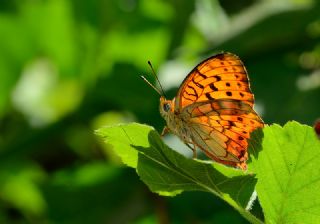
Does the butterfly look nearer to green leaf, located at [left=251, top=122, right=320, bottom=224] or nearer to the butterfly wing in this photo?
the butterfly wing

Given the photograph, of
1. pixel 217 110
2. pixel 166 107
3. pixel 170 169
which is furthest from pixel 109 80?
pixel 170 169

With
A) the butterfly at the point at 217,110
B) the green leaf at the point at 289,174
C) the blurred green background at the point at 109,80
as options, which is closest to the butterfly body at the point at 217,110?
the butterfly at the point at 217,110

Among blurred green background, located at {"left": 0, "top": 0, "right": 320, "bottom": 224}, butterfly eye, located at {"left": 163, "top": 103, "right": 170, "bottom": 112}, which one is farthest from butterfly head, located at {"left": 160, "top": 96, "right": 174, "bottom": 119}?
blurred green background, located at {"left": 0, "top": 0, "right": 320, "bottom": 224}

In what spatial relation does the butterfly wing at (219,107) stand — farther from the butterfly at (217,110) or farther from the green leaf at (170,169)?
the green leaf at (170,169)

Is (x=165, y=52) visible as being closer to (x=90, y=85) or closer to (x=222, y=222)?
(x=90, y=85)

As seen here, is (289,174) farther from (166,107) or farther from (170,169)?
(166,107)

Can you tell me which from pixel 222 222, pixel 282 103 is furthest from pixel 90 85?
pixel 222 222

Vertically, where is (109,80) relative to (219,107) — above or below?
below
